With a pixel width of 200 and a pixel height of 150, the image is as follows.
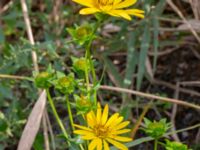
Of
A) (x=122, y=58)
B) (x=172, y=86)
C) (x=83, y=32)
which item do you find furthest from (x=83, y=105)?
(x=122, y=58)

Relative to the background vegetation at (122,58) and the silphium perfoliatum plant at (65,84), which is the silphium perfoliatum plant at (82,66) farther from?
the background vegetation at (122,58)

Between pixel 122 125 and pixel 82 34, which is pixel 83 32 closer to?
pixel 82 34

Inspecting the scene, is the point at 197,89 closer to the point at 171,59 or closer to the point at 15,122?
the point at 171,59

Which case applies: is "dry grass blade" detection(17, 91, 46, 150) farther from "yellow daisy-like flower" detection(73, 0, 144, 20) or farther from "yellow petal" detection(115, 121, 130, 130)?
"yellow daisy-like flower" detection(73, 0, 144, 20)

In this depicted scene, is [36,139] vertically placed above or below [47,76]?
below

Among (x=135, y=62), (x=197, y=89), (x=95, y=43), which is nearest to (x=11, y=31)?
(x=95, y=43)

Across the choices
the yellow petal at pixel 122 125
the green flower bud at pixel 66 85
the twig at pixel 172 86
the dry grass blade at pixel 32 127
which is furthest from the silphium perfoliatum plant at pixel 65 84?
the twig at pixel 172 86

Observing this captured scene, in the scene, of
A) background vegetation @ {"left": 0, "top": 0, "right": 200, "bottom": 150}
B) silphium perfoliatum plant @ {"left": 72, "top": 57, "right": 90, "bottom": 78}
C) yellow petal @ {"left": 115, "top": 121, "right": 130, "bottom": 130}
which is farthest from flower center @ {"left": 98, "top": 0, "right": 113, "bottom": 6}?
background vegetation @ {"left": 0, "top": 0, "right": 200, "bottom": 150}
